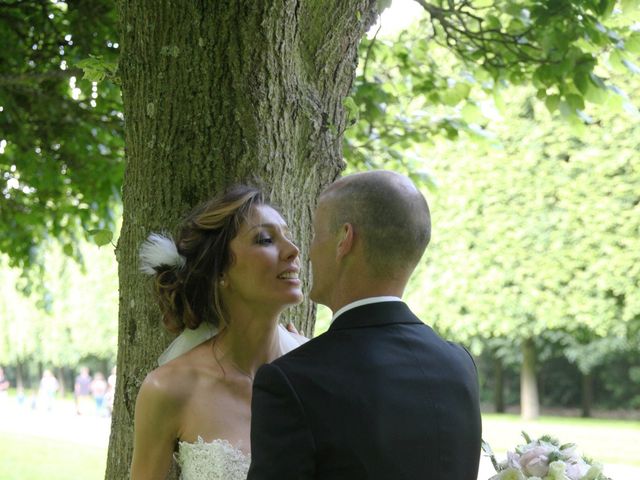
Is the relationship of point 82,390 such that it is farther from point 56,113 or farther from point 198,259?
point 198,259

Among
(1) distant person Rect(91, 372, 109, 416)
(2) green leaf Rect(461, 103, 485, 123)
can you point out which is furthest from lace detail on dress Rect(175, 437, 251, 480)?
(1) distant person Rect(91, 372, 109, 416)

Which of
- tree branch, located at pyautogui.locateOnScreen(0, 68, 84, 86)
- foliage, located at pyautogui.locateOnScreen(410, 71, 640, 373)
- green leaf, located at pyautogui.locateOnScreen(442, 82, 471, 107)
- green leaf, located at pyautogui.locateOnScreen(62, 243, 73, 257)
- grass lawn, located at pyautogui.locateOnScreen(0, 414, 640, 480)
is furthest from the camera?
foliage, located at pyautogui.locateOnScreen(410, 71, 640, 373)

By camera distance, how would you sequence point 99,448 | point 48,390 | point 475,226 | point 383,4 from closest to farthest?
point 383,4 → point 99,448 → point 475,226 → point 48,390

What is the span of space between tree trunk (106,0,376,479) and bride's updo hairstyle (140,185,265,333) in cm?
13

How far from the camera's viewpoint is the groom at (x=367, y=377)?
7.52 feet

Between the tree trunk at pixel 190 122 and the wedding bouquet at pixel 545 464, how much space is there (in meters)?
1.21

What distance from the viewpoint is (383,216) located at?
7.86ft

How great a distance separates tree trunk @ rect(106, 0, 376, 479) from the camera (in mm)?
3557

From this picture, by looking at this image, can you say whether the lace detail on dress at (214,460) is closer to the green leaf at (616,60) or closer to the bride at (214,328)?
the bride at (214,328)

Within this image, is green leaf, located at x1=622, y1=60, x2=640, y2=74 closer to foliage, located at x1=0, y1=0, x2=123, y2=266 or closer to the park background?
the park background

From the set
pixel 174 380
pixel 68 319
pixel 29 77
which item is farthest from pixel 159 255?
pixel 68 319

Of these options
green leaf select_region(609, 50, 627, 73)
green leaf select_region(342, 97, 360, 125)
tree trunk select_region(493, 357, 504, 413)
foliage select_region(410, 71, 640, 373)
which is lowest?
tree trunk select_region(493, 357, 504, 413)

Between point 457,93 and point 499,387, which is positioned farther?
point 499,387

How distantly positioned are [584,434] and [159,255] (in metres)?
22.5
